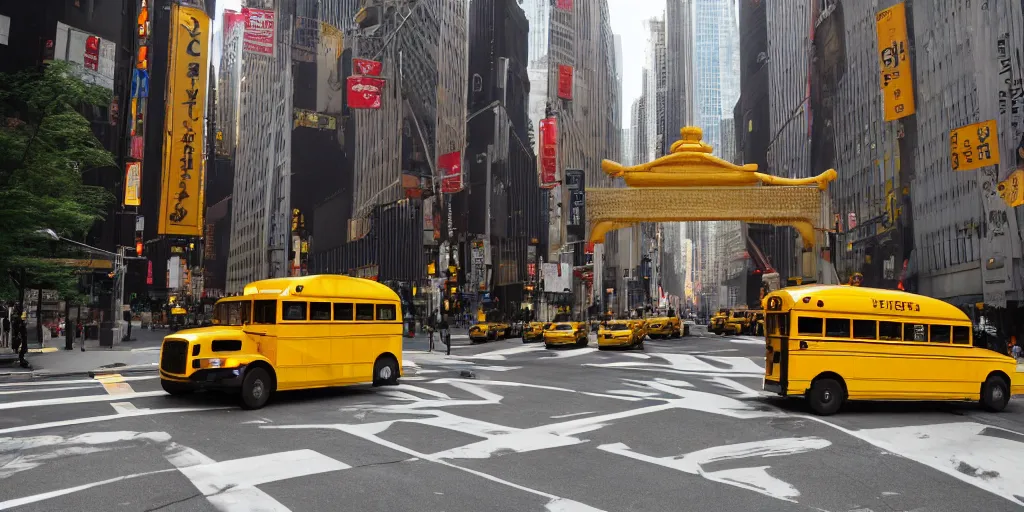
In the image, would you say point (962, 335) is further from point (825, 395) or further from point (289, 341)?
point (289, 341)

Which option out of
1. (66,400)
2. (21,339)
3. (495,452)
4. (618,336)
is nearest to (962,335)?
(495,452)

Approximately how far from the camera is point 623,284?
151750mm

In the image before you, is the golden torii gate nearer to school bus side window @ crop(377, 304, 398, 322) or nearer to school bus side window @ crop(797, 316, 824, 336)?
school bus side window @ crop(377, 304, 398, 322)

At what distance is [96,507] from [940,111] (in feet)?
143

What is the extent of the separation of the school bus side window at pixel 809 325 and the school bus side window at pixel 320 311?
969cm

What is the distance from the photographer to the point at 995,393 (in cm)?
1477

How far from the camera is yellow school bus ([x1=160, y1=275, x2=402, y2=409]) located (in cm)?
1418

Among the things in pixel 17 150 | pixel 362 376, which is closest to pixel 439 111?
pixel 17 150

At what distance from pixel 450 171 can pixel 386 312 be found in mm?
69740

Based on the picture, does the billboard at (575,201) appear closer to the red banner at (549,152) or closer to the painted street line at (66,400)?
the red banner at (549,152)

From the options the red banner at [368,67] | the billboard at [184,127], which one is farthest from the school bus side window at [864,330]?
the red banner at [368,67]

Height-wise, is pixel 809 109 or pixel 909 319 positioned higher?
pixel 809 109

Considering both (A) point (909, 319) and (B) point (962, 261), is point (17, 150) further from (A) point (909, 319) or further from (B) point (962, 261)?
(B) point (962, 261)

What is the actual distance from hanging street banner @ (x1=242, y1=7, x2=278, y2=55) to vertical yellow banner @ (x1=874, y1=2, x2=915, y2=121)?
76.7 metres
